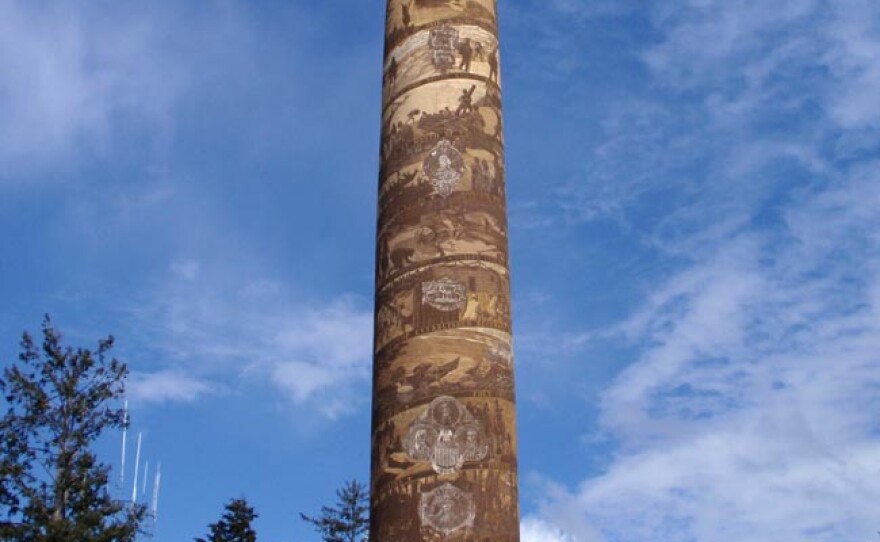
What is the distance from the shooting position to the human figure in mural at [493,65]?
456 inches

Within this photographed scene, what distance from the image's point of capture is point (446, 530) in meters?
9.40

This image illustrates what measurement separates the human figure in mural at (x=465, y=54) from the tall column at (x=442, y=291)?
1 centimetres

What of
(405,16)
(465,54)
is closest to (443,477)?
(465,54)

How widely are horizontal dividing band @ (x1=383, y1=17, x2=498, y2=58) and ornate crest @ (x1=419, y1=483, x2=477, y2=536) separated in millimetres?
4570

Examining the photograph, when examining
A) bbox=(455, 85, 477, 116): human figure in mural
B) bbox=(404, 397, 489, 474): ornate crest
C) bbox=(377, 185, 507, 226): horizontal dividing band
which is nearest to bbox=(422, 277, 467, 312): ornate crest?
bbox=(377, 185, 507, 226): horizontal dividing band

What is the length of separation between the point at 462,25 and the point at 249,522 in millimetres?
13469

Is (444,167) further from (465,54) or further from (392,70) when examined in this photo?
(392,70)

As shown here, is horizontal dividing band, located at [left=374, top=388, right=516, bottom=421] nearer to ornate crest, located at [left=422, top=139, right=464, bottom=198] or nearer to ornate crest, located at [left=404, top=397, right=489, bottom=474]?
ornate crest, located at [left=404, top=397, right=489, bottom=474]

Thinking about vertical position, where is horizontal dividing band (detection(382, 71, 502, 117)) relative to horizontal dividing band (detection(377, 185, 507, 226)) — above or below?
above

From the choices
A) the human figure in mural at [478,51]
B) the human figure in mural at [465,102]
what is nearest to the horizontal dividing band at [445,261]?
the human figure in mural at [465,102]

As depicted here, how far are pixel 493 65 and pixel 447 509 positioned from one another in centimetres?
450

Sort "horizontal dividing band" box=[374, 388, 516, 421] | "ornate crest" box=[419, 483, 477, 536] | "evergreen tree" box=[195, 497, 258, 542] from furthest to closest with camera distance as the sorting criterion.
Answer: "evergreen tree" box=[195, 497, 258, 542]
"horizontal dividing band" box=[374, 388, 516, 421]
"ornate crest" box=[419, 483, 477, 536]

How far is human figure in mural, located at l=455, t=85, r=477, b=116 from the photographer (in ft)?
36.5

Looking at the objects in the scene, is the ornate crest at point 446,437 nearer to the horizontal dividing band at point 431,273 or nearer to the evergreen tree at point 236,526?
the horizontal dividing band at point 431,273
